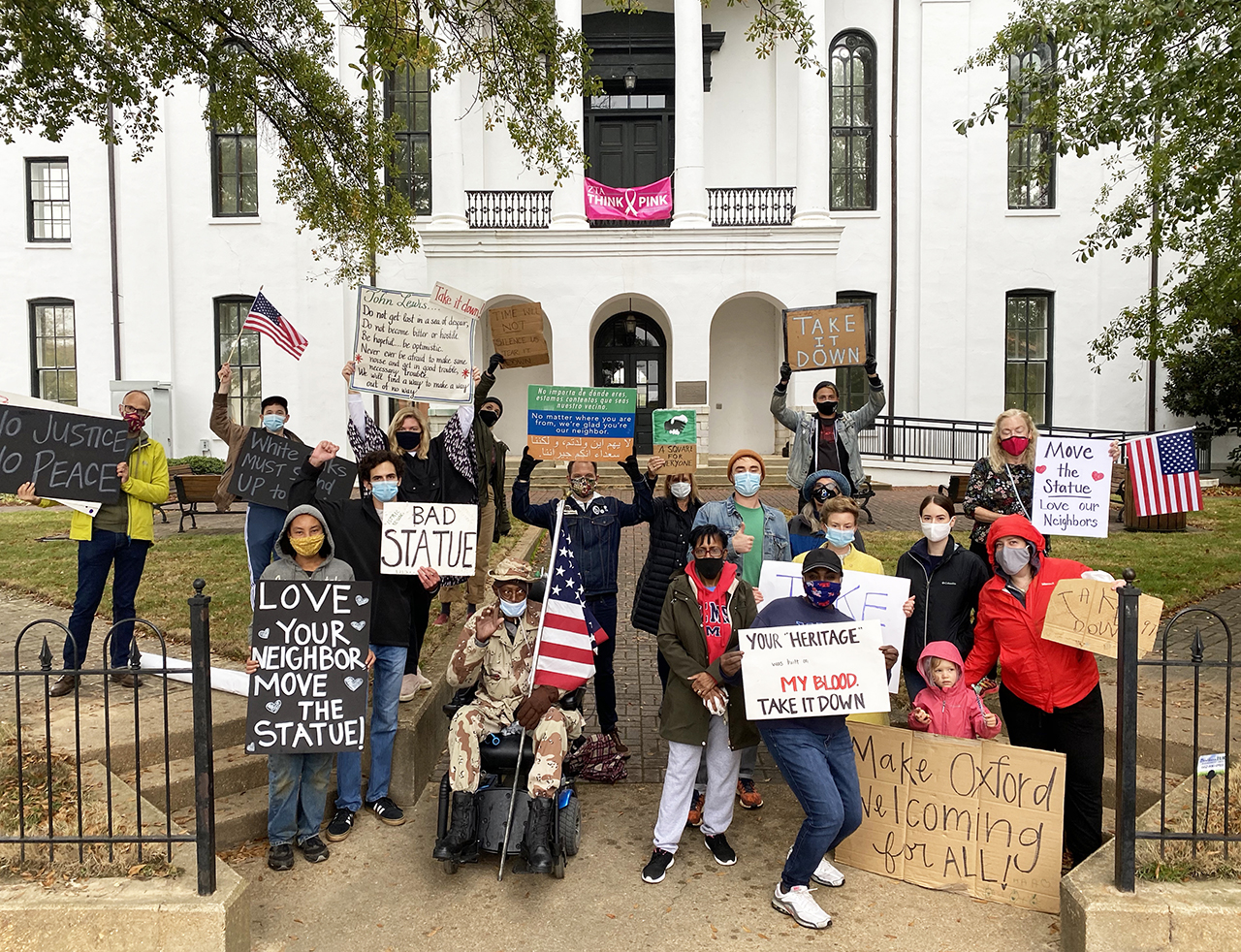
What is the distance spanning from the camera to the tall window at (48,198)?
22.8m

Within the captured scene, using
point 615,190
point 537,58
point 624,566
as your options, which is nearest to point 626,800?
point 624,566

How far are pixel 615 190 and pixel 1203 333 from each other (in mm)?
14967

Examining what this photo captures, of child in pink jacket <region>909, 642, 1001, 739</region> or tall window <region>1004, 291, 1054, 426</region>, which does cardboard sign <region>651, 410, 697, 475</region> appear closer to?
child in pink jacket <region>909, 642, 1001, 739</region>

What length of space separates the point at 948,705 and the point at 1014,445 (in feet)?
7.29

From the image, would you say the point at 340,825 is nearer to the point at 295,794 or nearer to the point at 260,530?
the point at 295,794

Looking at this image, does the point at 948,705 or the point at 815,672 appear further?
the point at 948,705

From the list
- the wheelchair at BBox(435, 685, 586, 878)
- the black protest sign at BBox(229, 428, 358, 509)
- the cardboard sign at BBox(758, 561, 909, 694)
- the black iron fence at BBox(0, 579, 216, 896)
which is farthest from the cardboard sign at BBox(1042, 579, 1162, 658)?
the black protest sign at BBox(229, 428, 358, 509)

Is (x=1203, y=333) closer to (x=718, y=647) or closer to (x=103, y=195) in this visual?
(x=718, y=647)

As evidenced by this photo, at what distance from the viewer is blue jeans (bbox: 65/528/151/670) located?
6160 millimetres

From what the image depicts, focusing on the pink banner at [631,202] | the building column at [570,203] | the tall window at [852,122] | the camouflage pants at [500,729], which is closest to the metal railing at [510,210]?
the building column at [570,203]

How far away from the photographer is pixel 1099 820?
4602 mm

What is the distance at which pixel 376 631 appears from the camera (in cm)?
531

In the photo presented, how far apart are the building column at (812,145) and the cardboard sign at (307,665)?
59.2ft

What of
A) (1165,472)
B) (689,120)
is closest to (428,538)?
(1165,472)
